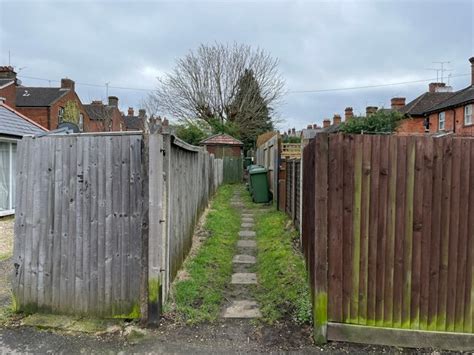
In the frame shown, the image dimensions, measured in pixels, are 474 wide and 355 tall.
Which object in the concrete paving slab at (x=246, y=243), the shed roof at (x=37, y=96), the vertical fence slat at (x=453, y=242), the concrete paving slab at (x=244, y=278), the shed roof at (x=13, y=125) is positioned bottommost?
the concrete paving slab at (x=244, y=278)

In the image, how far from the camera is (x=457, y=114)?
23.4 m

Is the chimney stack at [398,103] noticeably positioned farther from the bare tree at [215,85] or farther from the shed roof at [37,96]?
the shed roof at [37,96]

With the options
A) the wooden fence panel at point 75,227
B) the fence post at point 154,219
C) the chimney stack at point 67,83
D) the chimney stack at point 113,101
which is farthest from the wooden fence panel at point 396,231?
the chimney stack at point 113,101

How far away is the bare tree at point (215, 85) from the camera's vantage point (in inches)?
1251

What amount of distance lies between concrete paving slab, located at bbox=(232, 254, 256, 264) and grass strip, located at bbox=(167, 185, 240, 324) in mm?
99

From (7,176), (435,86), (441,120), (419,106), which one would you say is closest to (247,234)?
(7,176)

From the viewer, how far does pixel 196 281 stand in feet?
15.9

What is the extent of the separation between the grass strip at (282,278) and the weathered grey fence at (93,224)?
126 cm

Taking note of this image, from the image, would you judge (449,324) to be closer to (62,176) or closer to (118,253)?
(118,253)

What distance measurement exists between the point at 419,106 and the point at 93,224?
29677 mm

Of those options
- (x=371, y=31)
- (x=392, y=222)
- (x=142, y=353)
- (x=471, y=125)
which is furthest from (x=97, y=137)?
(x=471, y=125)

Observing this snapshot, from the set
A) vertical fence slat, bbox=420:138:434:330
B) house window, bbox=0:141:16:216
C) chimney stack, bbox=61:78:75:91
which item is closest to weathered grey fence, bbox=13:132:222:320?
vertical fence slat, bbox=420:138:434:330

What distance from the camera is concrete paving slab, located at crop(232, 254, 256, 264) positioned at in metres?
6.12

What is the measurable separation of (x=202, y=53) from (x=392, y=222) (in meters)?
30.9
